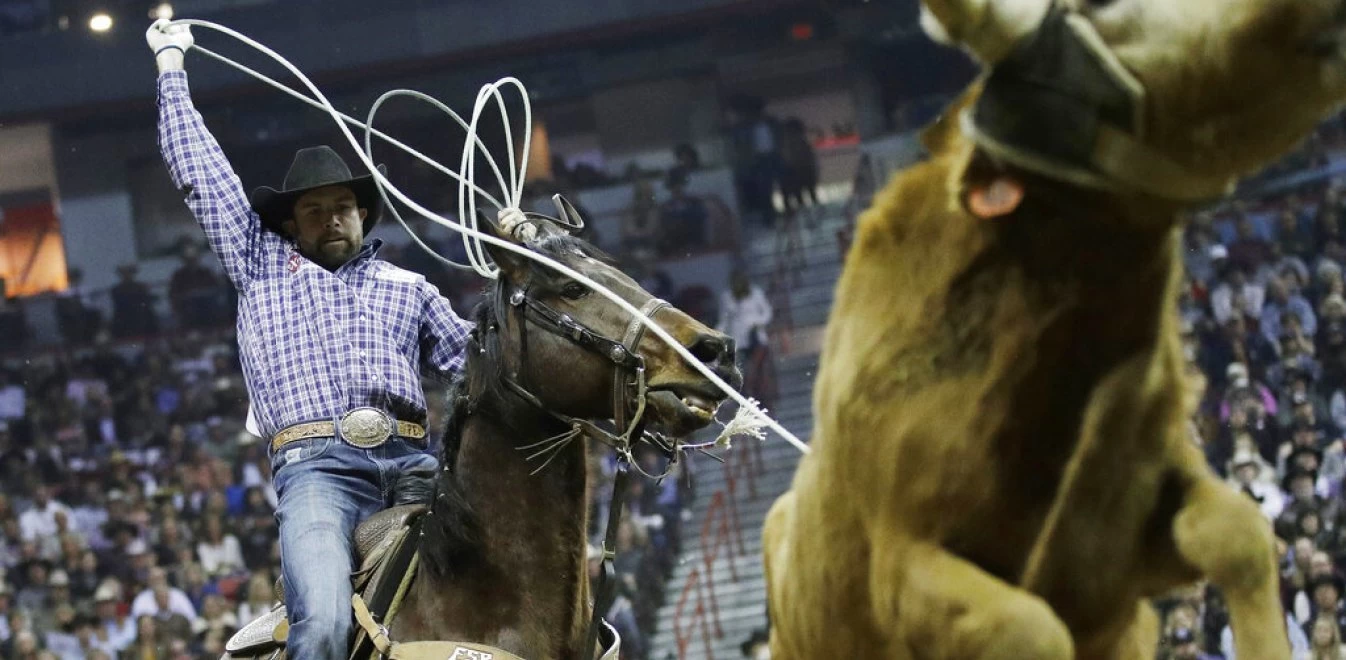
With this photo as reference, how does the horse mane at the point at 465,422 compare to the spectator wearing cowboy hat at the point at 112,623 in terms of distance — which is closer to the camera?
the horse mane at the point at 465,422

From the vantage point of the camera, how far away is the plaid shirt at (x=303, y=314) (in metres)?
5.41

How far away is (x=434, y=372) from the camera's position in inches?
231

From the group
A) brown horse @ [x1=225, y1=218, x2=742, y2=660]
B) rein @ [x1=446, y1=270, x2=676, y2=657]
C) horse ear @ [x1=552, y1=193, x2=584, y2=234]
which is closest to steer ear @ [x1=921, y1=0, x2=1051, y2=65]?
rein @ [x1=446, y1=270, x2=676, y2=657]

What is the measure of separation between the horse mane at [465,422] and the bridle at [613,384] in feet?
0.07

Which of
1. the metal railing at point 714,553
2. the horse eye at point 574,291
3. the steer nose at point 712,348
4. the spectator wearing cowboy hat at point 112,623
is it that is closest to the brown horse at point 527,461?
the horse eye at point 574,291

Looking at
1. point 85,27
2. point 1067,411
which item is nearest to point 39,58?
point 85,27

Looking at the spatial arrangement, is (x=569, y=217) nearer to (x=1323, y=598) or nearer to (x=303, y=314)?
(x=303, y=314)

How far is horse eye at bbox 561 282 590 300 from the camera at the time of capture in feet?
15.9

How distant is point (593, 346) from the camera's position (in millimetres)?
4754

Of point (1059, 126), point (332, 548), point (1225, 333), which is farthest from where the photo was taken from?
point (1225, 333)

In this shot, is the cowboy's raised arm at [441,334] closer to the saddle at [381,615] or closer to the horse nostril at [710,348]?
the saddle at [381,615]

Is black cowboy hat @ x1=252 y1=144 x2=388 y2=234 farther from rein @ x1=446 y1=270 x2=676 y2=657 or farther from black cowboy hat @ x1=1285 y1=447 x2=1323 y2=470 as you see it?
black cowboy hat @ x1=1285 y1=447 x2=1323 y2=470

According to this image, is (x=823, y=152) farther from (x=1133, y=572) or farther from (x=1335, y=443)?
(x=1133, y=572)

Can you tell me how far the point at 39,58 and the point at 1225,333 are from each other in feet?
43.7
